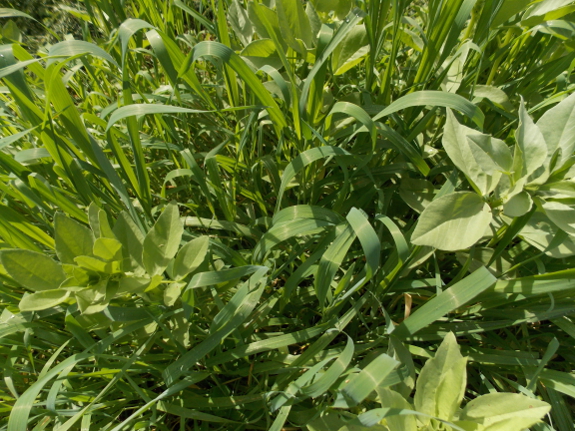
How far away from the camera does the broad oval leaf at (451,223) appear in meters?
0.61

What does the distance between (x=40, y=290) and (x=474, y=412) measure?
0.69 m

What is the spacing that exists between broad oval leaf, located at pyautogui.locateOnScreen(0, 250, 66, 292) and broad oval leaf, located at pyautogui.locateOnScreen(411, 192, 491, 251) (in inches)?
21.6

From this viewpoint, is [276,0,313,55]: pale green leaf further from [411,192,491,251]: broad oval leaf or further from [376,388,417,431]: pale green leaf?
[376,388,417,431]: pale green leaf

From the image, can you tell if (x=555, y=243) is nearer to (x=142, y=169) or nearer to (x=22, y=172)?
(x=142, y=169)

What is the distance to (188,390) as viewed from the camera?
878 mm

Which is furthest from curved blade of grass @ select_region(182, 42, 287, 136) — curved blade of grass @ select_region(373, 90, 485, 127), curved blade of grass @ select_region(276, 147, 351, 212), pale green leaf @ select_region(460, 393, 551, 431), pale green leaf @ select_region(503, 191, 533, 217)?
pale green leaf @ select_region(460, 393, 551, 431)

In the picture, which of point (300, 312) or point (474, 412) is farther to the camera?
point (300, 312)

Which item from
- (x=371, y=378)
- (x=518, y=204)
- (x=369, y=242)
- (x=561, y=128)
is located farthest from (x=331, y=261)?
(x=561, y=128)

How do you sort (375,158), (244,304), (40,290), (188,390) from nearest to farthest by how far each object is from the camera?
(40,290) < (244,304) < (188,390) < (375,158)

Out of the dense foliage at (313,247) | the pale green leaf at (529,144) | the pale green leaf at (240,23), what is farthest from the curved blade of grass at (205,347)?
the pale green leaf at (240,23)

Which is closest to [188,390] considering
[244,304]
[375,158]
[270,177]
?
[244,304]

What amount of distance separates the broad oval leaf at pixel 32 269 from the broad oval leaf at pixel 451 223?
0.55 meters

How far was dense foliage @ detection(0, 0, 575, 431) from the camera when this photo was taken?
0.61 metres

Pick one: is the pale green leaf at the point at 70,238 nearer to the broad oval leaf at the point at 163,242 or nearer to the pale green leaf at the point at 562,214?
the broad oval leaf at the point at 163,242
